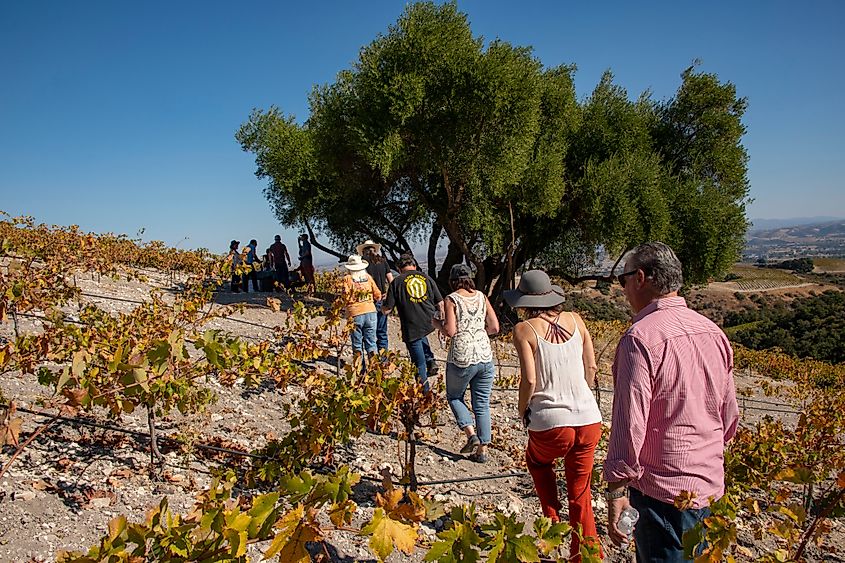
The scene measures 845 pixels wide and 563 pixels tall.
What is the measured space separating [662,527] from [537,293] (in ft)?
5.04

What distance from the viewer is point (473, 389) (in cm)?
509

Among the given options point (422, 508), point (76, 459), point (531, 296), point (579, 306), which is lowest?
point (579, 306)

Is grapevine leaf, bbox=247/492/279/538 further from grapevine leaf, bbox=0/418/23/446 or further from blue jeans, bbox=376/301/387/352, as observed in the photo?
blue jeans, bbox=376/301/387/352

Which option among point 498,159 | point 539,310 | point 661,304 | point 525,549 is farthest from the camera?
point 498,159

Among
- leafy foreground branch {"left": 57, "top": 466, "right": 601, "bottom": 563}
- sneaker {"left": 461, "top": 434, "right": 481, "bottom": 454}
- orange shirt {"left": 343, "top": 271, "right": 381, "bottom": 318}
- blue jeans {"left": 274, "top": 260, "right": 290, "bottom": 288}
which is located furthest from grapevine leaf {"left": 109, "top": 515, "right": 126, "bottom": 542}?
blue jeans {"left": 274, "top": 260, "right": 290, "bottom": 288}

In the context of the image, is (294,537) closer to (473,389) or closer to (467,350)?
(467,350)

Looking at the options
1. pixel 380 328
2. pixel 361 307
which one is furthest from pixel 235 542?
pixel 380 328

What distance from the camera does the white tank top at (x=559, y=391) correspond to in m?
3.17

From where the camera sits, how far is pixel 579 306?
117 ft

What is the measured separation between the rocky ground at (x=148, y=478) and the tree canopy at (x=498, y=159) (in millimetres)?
10006

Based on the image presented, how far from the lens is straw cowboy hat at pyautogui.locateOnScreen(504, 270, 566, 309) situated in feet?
11.1

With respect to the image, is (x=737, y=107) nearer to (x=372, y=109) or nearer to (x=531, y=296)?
(x=372, y=109)

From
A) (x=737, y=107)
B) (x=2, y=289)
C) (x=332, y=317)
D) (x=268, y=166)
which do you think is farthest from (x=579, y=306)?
(x=2, y=289)

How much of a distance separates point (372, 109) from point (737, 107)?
13.7 m
